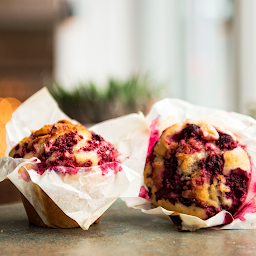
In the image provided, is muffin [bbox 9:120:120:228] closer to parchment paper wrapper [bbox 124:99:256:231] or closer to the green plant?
parchment paper wrapper [bbox 124:99:256:231]

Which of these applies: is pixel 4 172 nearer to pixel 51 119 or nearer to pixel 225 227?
pixel 51 119

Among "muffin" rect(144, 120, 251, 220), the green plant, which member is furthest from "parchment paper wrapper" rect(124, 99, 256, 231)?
the green plant

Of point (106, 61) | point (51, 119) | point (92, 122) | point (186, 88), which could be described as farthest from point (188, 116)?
point (106, 61)

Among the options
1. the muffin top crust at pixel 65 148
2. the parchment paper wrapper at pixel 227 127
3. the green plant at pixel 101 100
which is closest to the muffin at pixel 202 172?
the parchment paper wrapper at pixel 227 127

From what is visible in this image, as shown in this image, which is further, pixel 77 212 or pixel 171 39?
pixel 171 39

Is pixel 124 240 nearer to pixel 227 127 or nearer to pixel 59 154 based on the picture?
pixel 59 154
